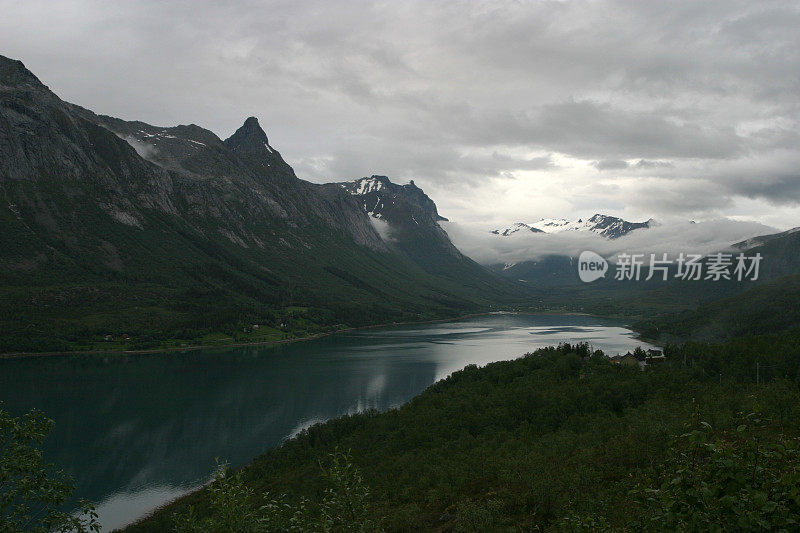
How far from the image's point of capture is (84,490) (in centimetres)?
5800

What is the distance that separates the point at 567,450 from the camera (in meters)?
35.8

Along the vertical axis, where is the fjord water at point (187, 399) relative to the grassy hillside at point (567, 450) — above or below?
below

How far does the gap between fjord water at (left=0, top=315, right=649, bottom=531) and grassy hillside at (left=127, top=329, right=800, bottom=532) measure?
44.9ft

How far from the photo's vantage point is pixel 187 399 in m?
97.7

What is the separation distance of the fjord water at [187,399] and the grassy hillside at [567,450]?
13.7 metres

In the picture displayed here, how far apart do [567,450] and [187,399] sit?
84.3m

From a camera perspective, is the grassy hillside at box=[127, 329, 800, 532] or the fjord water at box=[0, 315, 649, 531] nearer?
the grassy hillside at box=[127, 329, 800, 532]

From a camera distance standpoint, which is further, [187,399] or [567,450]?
[187,399]

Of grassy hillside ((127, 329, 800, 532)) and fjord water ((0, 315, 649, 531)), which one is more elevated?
grassy hillside ((127, 329, 800, 532))

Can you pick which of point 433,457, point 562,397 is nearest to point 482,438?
point 433,457

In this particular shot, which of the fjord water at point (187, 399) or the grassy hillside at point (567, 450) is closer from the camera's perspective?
the grassy hillside at point (567, 450)

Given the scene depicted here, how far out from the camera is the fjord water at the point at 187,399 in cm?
6388

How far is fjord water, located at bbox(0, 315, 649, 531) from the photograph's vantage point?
210 ft

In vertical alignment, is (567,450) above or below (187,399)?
above
